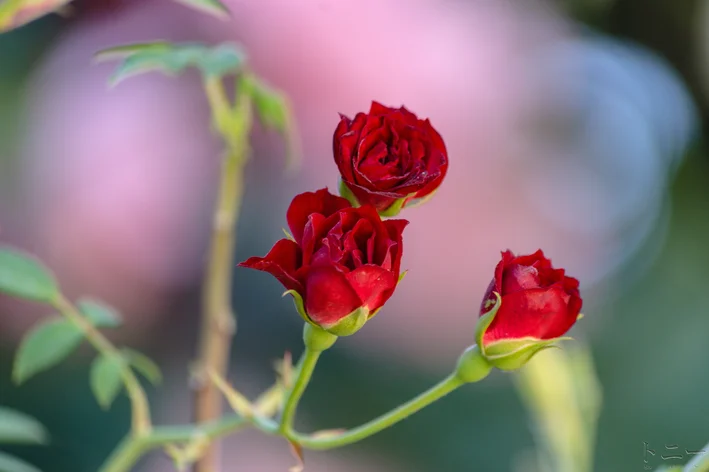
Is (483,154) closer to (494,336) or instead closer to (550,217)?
(550,217)

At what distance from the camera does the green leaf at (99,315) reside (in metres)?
0.32

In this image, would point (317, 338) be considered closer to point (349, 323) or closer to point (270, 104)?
point (349, 323)

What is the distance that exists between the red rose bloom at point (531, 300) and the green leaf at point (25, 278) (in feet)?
0.64

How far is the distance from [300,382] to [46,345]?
142mm

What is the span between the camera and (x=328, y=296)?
0.20 m

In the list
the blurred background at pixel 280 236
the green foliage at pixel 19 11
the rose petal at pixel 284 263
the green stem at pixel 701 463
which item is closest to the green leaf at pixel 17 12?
the green foliage at pixel 19 11

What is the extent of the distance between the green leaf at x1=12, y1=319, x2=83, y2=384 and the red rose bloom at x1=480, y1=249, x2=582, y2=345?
7.3 inches

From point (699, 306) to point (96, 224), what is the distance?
3.40ft

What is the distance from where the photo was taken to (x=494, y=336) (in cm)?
23

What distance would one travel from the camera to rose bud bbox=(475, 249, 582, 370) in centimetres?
21

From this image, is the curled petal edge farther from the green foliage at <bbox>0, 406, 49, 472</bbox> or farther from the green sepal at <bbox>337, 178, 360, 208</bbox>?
the green foliage at <bbox>0, 406, 49, 472</bbox>

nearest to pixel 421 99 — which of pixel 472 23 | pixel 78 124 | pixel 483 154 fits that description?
pixel 483 154

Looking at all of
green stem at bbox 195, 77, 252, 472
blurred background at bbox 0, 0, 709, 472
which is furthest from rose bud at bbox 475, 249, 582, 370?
blurred background at bbox 0, 0, 709, 472

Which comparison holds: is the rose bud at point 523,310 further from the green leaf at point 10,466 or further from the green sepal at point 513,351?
the green leaf at point 10,466
